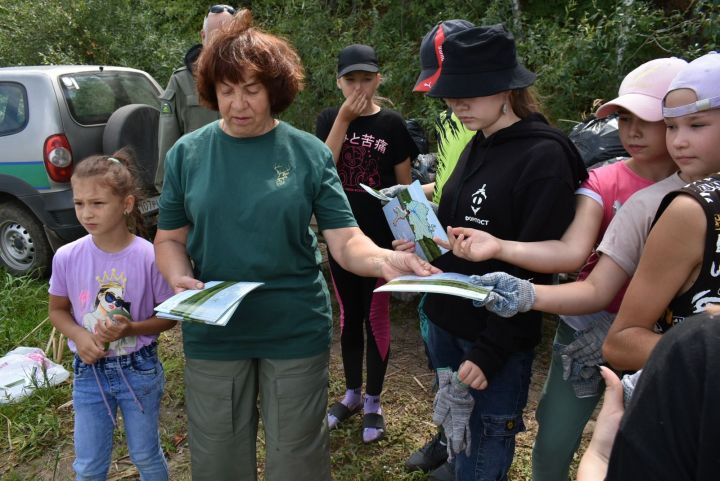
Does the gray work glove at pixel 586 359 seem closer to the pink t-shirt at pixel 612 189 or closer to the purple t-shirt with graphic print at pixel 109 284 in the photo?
the pink t-shirt at pixel 612 189

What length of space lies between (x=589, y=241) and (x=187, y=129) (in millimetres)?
3048

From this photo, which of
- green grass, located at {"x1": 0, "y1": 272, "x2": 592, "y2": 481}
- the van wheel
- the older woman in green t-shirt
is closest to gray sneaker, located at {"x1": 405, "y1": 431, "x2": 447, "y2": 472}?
green grass, located at {"x1": 0, "y1": 272, "x2": 592, "y2": 481}

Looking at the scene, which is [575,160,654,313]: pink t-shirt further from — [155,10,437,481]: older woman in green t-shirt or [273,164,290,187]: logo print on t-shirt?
[273,164,290,187]: logo print on t-shirt

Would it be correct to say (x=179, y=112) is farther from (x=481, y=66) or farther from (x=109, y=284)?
(x=481, y=66)

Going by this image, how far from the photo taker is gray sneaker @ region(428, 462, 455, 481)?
287 centimetres

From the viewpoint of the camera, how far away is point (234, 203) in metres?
2.04

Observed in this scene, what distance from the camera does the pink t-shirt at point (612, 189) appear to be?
1984mm

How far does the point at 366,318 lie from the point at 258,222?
1.48 meters

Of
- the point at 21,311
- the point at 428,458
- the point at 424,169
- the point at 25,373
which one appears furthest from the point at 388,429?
the point at 21,311

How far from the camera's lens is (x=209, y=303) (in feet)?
6.07

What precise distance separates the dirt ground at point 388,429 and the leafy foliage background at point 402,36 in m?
1.85

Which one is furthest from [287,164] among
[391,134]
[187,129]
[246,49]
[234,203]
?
[187,129]

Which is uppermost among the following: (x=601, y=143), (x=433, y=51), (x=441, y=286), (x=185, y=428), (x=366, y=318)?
(x=433, y=51)

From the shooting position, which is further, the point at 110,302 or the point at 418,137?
the point at 418,137
